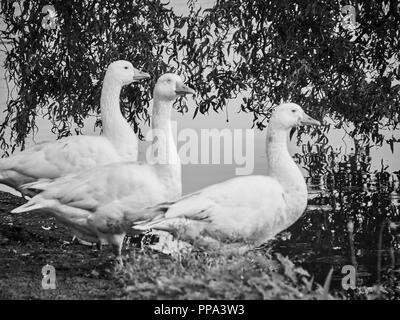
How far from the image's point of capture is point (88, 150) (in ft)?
18.6

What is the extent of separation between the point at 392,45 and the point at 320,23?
65cm

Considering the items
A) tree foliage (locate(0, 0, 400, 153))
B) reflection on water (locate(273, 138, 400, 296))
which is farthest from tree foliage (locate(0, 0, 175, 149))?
reflection on water (locate(273, 138, 400, 296))

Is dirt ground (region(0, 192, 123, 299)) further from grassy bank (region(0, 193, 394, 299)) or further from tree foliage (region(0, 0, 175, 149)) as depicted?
tree foliage (region(0, 0, 175, 149))

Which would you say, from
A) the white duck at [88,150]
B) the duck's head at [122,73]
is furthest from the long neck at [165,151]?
the duck's head at [122,73]

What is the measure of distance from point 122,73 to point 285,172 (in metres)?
1.76

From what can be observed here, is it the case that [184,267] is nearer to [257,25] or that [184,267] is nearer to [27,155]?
[27,155]

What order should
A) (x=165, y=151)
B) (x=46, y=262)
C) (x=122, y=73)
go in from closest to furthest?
(x=165, y=151) < (x=46, y=262) < (x=122, y=73)

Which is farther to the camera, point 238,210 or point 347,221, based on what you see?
point 347,221

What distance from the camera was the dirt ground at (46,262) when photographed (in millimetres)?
4566

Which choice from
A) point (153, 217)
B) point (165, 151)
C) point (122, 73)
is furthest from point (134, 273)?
point (122, 73)

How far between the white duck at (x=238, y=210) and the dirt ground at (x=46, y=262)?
0.49 m

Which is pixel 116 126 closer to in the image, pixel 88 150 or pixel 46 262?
pixel 88 150

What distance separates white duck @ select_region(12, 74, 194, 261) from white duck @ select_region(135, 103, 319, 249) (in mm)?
157

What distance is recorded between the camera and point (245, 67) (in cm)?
722
